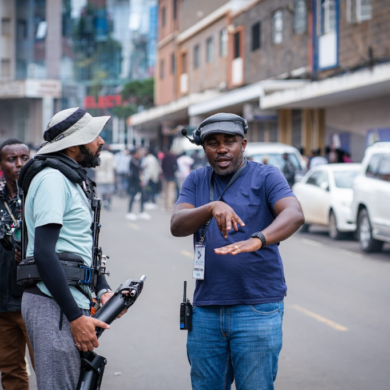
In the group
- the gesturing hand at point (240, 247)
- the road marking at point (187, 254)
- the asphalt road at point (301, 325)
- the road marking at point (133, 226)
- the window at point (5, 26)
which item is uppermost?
the window at point (5, 26)

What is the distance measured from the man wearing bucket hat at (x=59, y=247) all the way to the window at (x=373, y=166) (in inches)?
444

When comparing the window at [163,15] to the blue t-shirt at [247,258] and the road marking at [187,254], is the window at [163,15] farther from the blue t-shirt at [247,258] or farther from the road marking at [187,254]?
the blue t-shirt at [247,258]

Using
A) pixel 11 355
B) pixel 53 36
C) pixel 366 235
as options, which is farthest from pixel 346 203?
pixel 53 36

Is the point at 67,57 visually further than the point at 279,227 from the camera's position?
Yes

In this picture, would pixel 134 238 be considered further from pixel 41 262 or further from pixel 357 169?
pixel 41 262

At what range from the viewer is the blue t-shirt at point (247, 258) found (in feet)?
12.3

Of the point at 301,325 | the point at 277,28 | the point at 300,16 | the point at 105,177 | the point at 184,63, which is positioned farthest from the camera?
the point at 184,63

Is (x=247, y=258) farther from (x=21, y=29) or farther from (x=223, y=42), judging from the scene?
(x=21, y=29)

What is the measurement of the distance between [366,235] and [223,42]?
25.5m

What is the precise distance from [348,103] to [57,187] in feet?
78.6

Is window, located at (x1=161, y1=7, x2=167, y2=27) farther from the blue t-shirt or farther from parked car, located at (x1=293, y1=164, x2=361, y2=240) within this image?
the blue t-shirt

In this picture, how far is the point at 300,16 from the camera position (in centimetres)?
2939

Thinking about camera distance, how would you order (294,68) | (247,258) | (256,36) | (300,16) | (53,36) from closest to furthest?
(247,258), (300,16), (294,68), (256,36), (53,36)

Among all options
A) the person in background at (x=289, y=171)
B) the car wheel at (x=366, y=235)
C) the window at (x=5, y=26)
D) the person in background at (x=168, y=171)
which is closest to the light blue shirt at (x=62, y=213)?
the car wheel at (x=366, y=235)
